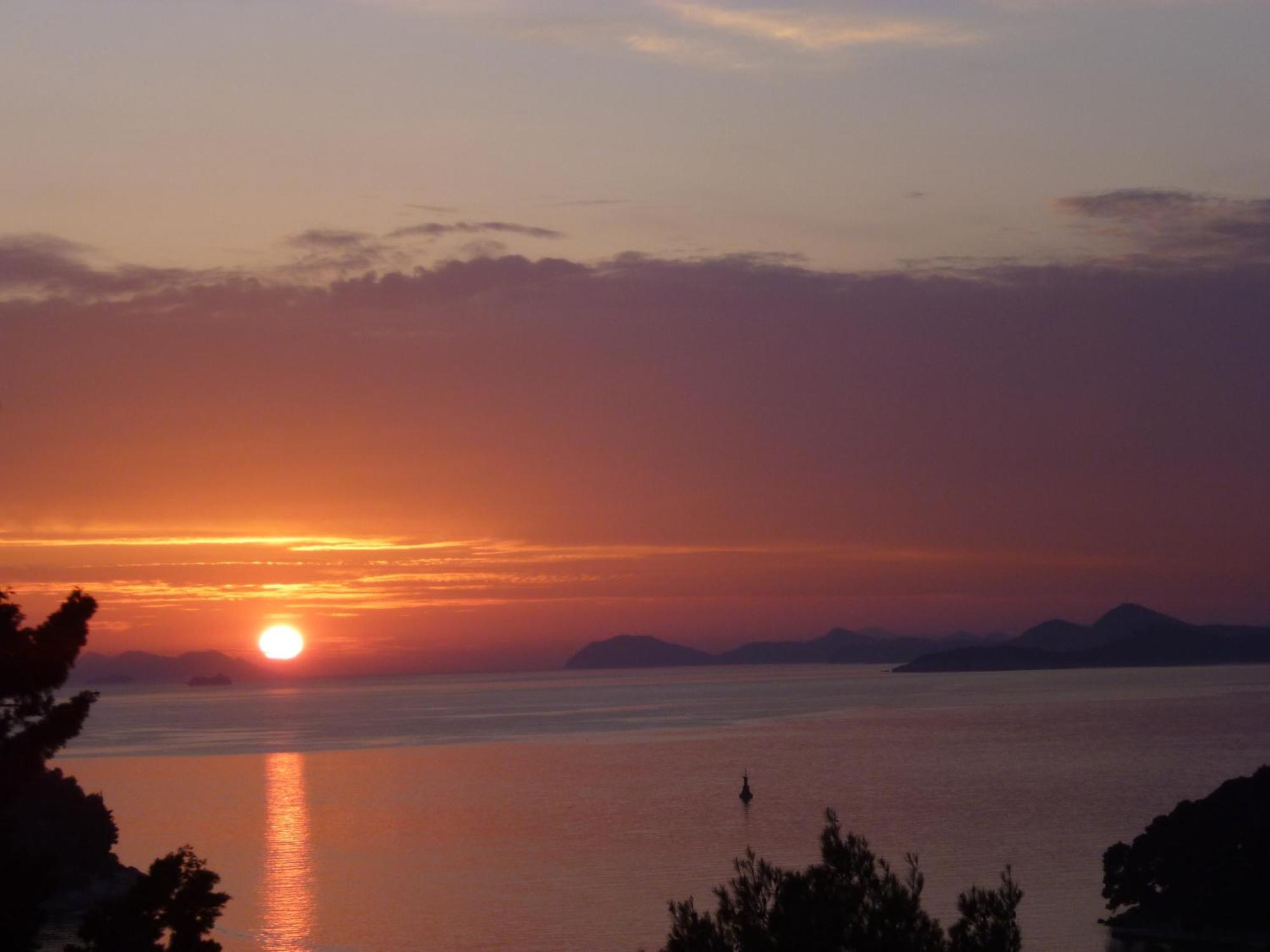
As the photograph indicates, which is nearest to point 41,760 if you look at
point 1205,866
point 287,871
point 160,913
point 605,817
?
point 160,913

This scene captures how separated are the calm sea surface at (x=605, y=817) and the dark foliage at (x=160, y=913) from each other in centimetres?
4021

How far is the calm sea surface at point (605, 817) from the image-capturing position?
216 feet

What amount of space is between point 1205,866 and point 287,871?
5166 cm

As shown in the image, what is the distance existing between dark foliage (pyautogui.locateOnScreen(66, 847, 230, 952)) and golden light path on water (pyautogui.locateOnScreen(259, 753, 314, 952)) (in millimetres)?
43320

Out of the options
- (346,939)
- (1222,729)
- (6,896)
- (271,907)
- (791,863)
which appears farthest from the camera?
(1222,729)

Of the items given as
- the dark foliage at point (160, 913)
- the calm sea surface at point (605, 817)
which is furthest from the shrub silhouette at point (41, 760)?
the calm sea surface at point (605, 817)

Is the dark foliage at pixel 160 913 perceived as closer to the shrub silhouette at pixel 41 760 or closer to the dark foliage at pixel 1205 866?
the shrub silhouette at pixel 41 760

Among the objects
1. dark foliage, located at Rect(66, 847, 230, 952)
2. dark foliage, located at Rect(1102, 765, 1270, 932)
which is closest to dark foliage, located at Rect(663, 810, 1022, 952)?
dark foliage, located at Rect(66, 847, 230, 952)

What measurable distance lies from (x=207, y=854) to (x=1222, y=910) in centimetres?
6059

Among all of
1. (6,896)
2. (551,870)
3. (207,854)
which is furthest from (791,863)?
(6,896)

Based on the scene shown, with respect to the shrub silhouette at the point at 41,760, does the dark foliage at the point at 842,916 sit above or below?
below

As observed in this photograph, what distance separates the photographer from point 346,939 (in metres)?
62.1

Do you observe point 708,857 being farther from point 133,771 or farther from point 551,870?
point 133,771

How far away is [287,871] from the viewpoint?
270 feet
